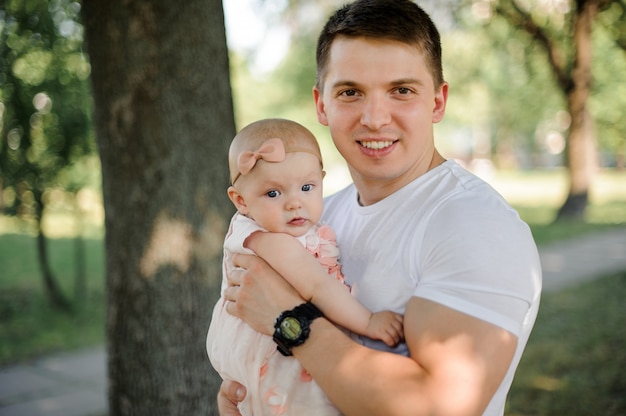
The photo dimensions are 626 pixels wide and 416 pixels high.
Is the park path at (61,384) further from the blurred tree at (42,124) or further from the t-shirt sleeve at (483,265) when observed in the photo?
the t-shirt sleeve at (483,265)

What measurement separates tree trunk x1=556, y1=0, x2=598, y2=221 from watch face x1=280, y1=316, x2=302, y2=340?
1443 cm

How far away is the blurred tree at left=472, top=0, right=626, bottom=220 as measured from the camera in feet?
45.7

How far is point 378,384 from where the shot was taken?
1653mm

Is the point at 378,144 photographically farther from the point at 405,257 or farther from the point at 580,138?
the point at 580,138

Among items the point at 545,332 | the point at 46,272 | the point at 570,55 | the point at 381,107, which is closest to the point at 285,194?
the point at 381,107

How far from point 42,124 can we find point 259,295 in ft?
26.7

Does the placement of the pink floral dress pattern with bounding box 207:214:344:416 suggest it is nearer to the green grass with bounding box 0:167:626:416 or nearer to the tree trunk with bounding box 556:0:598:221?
the green grass with bounding box 0:167:626:416

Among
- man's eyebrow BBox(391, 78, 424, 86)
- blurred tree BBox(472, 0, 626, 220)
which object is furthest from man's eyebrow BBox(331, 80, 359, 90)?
blurred tree BBox(472, 0, 626, 220)

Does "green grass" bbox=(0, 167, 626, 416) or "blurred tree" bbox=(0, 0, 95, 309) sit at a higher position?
"blurred tree" bbox=(0, 0, 95, 309)

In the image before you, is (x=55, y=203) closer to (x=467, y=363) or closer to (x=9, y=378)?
(x=9, y=378)

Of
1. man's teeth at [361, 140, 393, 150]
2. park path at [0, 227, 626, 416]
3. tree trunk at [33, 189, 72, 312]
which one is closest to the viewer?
man's teeth at [361, 140, 393, 150]

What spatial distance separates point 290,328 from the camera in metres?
1.85

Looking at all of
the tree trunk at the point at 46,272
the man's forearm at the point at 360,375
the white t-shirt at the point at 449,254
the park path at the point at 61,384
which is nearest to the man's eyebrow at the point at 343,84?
the white t-shirt at the point at 449,254

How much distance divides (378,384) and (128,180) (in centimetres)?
280
